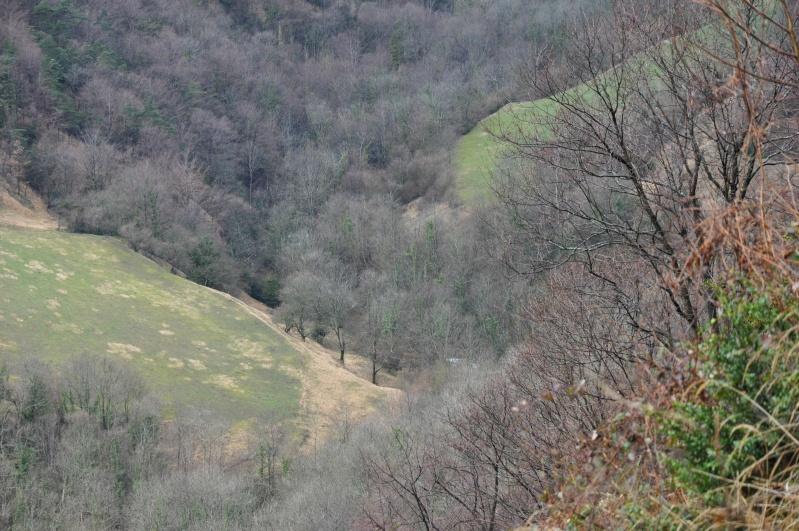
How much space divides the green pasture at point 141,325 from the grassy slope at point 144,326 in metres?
0.06

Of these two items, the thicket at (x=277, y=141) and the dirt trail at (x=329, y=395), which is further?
the thicket at (x=277, y=141)

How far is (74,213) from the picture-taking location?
4550cm

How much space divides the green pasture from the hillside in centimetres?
6

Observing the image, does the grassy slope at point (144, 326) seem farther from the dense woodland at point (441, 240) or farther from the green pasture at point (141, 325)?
the dense woodland at point (441, 240)

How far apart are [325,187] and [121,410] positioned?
43317 mm

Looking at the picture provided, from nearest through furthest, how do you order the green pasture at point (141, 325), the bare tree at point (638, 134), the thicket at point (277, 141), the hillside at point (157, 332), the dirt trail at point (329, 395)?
1. the bare tree at point (638, 134)
2. the green pasture at point (141, 325)
3. the hillside at point (157, 332)
4. the dirt trail at point (329, 395)
5. the thicket at point (277, 141)

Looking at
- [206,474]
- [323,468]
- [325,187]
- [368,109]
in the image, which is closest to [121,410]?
[206,474]

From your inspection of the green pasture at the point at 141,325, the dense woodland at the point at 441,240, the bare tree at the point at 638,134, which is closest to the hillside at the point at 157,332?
the green pasture at the point at 141,325

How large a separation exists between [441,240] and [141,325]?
2615 centimetres

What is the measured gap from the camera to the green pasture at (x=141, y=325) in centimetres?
3306

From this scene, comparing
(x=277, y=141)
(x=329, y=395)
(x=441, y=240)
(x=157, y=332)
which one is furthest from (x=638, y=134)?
(x=277, y=141)

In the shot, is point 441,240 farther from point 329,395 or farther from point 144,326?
point 144,326

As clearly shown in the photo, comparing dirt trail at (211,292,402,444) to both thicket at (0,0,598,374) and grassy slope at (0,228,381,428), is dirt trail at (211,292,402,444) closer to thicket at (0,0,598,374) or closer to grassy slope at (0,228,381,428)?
grassy slope at (0,228,381,428)

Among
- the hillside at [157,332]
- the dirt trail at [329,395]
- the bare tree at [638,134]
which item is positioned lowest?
the dirt trail at [329,395]
